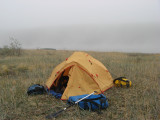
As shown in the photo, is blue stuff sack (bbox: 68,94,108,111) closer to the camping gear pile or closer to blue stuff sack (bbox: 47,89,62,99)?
the camping gear pile

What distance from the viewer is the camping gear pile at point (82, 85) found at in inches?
166

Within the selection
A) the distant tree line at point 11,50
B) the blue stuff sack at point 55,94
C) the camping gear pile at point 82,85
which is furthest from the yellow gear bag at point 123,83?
the distant tree line at point 11,50

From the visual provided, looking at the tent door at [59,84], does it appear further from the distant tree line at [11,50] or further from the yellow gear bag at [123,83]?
Answer: the distant tree line at [11,50]

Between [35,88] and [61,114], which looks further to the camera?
[35,88]

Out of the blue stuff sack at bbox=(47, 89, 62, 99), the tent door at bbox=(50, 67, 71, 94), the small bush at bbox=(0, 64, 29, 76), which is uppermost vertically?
the small bush at bbox=(0, 64, 29, 76)

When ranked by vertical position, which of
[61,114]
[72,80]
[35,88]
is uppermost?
[72,80]

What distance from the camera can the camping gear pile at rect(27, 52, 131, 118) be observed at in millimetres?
4207

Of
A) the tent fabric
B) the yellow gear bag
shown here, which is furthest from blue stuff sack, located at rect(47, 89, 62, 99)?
the yellow gear bag

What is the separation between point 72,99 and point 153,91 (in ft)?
9.76

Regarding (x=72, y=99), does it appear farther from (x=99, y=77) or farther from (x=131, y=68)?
(x=131, y=68)

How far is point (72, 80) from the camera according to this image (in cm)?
518

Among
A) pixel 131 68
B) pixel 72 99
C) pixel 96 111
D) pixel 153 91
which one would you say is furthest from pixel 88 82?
pixel 131 68

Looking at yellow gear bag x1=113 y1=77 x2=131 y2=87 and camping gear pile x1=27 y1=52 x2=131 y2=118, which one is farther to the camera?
yellow gear bag x1=113 y1=77 x2=131 y2=87

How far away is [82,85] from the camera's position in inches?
205
